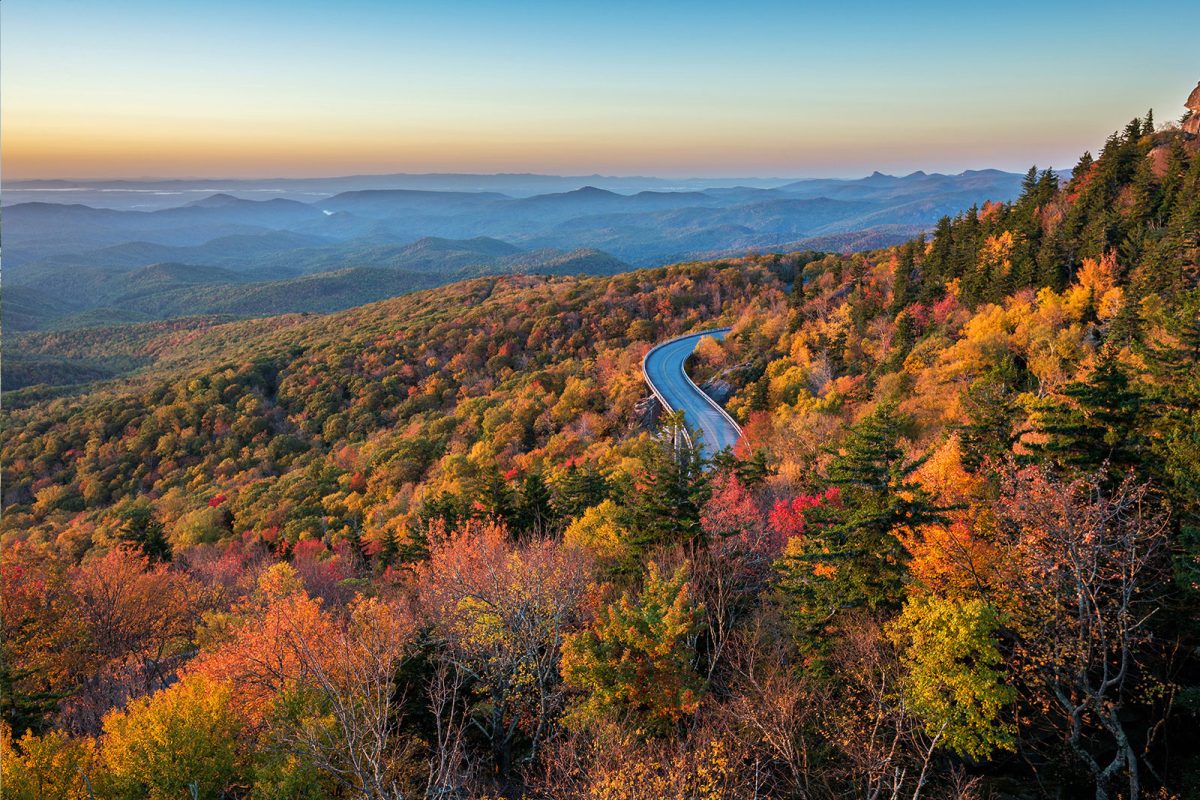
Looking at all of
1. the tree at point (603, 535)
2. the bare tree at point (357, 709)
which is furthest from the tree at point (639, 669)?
the tree at point (603, 535)

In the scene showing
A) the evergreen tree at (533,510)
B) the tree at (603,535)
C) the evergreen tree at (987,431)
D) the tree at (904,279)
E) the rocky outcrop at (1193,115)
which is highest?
the rocky outcrop at (1193,115)

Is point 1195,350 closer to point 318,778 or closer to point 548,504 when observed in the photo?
point 548,504

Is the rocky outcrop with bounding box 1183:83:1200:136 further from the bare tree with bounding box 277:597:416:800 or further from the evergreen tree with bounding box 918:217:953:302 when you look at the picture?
the bare tree with bounding box 277:597:416:800

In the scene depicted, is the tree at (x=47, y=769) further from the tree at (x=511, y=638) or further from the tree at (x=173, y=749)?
the tree at (x=511, y=638)

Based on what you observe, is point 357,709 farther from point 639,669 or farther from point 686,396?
point 686,396

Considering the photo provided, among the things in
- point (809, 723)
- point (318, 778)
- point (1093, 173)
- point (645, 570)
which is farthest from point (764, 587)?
point (1093, 173)

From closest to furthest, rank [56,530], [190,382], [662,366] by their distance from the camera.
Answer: [56,530], [662,366], [190,382]

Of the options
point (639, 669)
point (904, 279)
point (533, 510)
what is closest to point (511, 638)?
point (639, 669)
